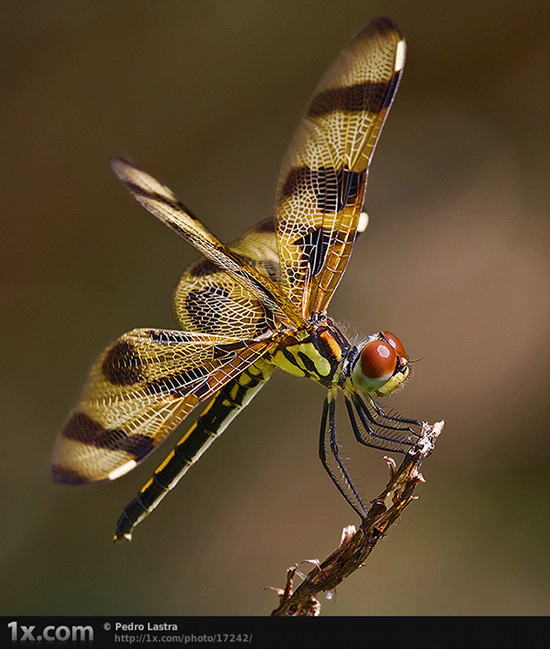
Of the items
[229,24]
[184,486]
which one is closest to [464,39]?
[229,24]

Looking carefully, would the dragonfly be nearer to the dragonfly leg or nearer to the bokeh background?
the dragonfly leg

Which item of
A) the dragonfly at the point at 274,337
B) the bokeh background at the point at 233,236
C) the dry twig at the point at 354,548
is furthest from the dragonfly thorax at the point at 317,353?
the bokeh background at the point at 233,236

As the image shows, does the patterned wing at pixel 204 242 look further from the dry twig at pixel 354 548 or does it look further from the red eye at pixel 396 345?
the dry twig at pixel 354 548

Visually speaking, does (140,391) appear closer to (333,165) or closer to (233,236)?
(333,165)

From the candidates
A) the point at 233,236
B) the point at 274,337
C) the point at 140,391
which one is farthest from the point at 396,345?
the point at 233,236

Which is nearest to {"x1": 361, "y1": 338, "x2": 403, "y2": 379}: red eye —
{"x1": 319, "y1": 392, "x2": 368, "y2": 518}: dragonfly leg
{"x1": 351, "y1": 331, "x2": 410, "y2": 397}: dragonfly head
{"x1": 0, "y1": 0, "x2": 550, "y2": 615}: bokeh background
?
{"x1": 351, "y1": 331, "x2": 410, "y2": 397}: dragonfly head
